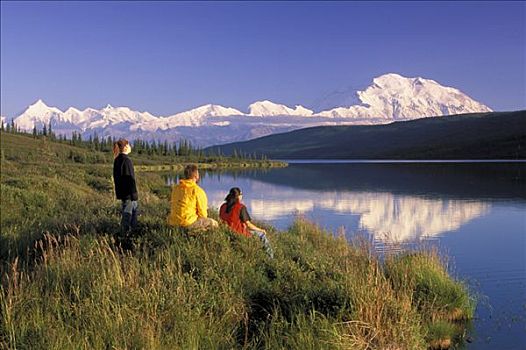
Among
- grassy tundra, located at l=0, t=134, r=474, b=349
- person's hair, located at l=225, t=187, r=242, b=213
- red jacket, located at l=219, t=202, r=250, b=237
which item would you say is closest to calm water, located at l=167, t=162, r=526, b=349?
grassy tundra, located at l=0, t=134, r=474, b=349

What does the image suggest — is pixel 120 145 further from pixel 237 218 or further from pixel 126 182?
pixel 237 218

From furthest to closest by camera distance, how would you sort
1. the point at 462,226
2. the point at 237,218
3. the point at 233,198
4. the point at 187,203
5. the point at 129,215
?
the point at 462,226 → the point at 129,215 → the point at 233,198 → the point at 237,218 → the point at 187,203

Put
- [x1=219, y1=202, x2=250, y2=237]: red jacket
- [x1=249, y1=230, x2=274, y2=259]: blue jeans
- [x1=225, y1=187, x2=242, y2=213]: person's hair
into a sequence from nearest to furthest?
[x1=249, y1=230, x2=274, y2=259]: blue jeans → [x1=219, y1=202, x2=250, y2=237]: red jacket → [x1=225, y1=187, x2=242, y2=213]: person's hair

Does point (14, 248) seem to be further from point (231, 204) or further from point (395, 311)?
point (395, 311)

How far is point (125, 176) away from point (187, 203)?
8.69ft

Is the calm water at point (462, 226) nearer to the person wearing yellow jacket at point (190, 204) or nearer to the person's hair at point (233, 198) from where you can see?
the person's hair at point (233, 198)

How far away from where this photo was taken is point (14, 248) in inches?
531

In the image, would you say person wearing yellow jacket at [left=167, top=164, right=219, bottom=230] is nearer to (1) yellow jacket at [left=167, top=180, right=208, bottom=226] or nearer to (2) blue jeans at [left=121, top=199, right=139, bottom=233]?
(1) yellow jacket at [left=167, top=180, right=208, bottom=226]

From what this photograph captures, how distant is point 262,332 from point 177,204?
4019 mm

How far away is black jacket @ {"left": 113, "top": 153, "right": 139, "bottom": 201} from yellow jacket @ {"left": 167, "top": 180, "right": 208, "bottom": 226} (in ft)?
7.09

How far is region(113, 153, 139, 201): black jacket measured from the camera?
12656mm

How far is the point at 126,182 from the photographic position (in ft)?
42.0

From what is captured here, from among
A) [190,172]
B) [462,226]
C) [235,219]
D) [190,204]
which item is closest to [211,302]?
[190,204]

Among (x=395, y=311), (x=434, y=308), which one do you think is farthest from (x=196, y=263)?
(x=434, y=308)
